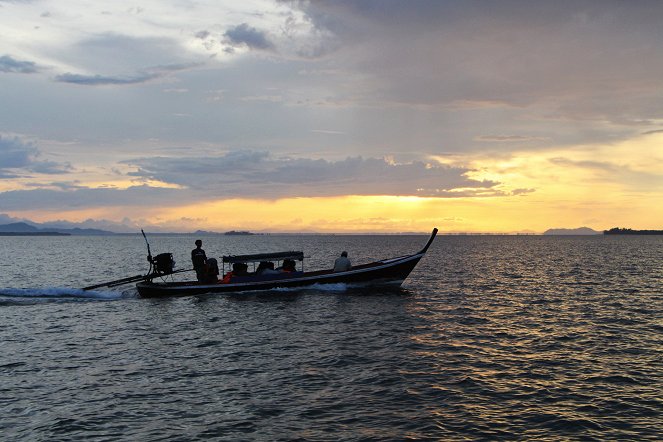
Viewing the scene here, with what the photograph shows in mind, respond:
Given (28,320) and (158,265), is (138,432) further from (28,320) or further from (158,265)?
(158,265)

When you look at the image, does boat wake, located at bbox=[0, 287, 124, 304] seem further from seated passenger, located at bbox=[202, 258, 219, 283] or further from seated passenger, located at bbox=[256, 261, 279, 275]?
seated passenger, located at bbox=[256, 261, 279, 275]

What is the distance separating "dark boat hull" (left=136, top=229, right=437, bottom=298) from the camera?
119ft

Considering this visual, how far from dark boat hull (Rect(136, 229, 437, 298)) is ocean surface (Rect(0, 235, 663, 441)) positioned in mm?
2146

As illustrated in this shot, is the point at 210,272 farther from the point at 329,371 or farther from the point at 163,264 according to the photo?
the point at 329,371

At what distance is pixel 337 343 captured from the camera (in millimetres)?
21859

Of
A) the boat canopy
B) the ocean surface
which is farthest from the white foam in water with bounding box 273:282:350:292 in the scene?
the ocean surface

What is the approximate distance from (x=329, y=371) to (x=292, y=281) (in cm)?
1969

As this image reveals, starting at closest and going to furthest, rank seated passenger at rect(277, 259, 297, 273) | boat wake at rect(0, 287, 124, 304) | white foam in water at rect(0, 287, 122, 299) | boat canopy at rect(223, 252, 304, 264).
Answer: boat canopy at rect(223, 252, 304, 264)
boat wake at rect(0, 287, 124, 304)
white foam in water at rect(0, 287, 122, 299)
seated passenger at rect(277, 259, 297, 273)

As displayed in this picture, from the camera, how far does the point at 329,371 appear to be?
1755cm

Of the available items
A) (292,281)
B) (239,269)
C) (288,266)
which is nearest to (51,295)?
(239,269)

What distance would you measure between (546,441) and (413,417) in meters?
3.19

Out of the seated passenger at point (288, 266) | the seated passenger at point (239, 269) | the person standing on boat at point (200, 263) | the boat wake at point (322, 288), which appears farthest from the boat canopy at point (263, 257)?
the boat wake at point (322, 288)

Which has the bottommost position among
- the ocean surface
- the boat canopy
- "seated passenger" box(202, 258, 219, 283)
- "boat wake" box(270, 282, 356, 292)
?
the ocean surface

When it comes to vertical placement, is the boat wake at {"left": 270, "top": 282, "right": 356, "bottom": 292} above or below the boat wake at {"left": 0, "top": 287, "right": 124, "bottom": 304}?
above
